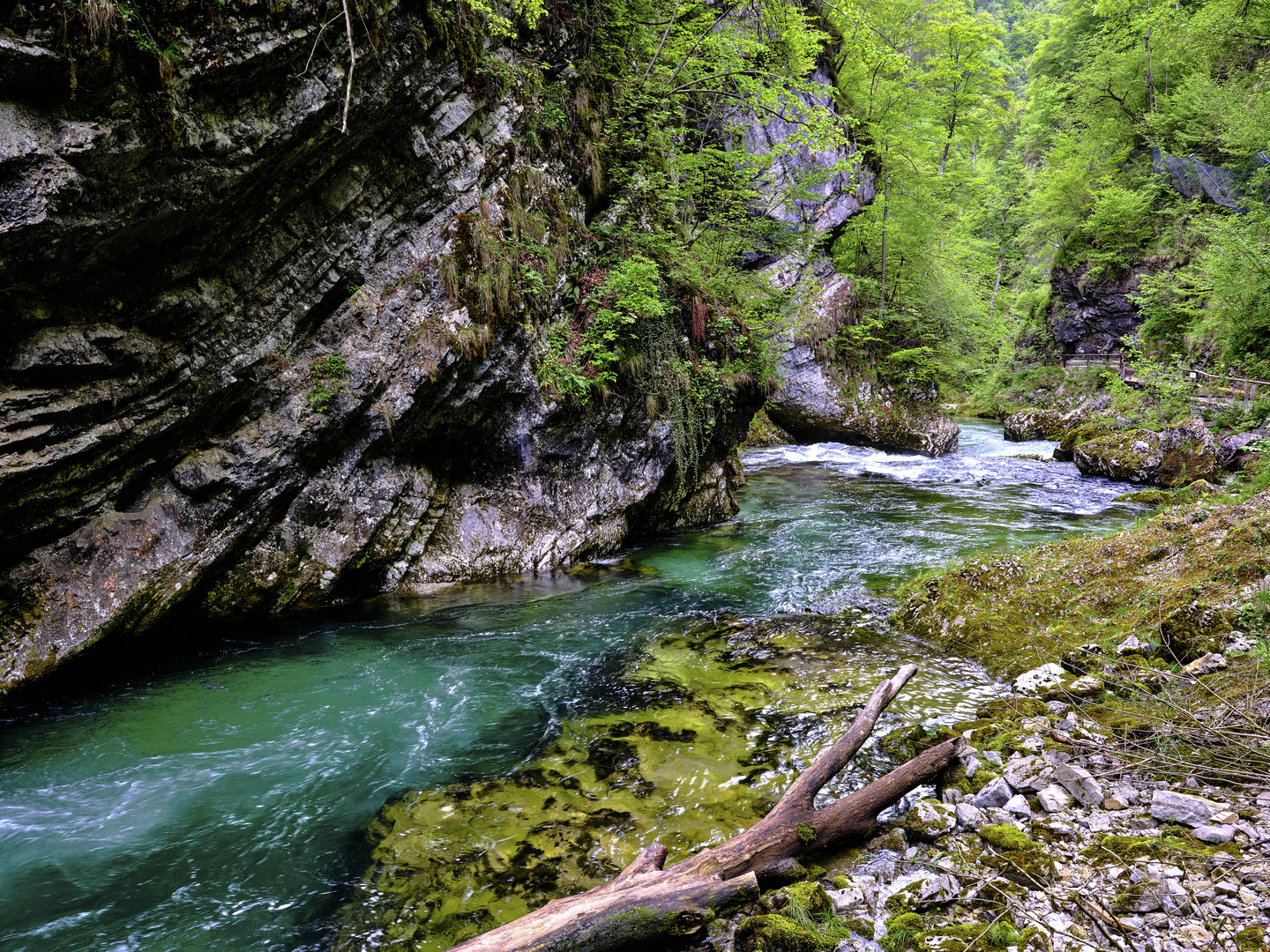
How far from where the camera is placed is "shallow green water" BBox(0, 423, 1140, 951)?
346cm

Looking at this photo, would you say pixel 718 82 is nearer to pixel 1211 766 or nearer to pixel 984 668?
pixel 984 668

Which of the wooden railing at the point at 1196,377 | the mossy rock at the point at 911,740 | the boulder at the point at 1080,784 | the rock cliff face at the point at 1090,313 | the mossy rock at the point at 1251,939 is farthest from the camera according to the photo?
the rock cliff face at the point at 1090,313

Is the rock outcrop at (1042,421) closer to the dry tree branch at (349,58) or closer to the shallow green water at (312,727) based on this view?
the shallow green water at (312,727)

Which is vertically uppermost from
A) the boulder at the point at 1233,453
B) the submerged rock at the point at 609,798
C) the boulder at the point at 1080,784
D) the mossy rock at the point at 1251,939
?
the boulder at the point at 1233,453

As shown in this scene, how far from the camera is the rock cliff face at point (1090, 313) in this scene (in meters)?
22.0

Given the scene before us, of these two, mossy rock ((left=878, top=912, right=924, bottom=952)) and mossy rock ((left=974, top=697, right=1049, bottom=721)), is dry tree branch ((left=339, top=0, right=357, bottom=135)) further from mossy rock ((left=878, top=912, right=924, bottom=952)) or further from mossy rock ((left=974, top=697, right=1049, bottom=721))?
mossy rock ((left=974, top=697, right=1049, bottom=721))

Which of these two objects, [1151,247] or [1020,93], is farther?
[1020,93]

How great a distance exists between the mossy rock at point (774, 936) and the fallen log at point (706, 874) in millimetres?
169

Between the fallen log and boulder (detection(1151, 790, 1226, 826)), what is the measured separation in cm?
111

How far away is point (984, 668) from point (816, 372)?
16535 mm

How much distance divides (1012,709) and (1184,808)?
1.72 metres

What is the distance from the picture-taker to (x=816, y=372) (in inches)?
826

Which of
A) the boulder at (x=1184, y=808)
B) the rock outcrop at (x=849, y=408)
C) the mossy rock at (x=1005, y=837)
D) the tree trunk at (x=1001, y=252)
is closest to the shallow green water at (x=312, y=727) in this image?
the mossy rock at (x=1005, y=837)

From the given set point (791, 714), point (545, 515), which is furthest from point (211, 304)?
point (791, 714)
